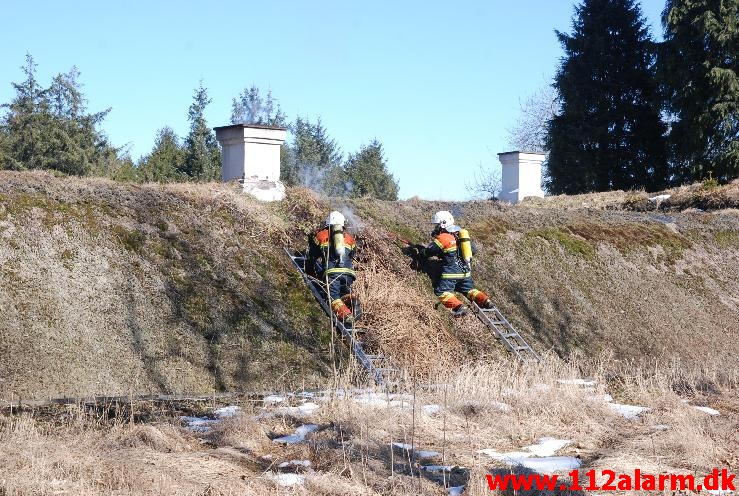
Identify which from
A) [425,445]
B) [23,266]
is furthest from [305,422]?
[23,266]

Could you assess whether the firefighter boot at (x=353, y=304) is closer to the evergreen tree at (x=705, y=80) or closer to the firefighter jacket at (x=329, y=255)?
the firefighter jacket at (x=329, y=255)

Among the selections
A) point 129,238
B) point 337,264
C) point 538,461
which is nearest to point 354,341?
point 337,264

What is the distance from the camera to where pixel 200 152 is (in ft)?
117

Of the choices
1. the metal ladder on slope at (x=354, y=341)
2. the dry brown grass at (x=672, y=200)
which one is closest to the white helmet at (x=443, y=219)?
the metal ladder on slope at (x=354, y=341)

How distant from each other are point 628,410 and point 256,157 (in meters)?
7.02

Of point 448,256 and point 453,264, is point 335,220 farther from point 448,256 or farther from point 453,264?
point 453,264

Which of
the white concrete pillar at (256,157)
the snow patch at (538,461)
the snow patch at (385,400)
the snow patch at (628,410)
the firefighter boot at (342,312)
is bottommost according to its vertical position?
the snow patch at (538,461)

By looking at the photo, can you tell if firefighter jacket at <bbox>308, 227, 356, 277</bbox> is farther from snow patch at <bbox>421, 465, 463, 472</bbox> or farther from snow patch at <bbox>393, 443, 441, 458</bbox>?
snow patch at <bbox>421, 465, 463, 472</bbox>

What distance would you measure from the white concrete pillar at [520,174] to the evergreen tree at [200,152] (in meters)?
16.0

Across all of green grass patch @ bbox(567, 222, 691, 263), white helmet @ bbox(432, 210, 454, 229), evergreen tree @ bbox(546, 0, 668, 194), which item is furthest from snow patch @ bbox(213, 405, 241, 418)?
evergreen tree @ bbox(546, 0, 668, 194)

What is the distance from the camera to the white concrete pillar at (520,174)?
20.2 meters

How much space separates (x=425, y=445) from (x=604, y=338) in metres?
7.43

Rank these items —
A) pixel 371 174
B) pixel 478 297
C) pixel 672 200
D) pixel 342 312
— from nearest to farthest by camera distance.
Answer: pixel 342 312 < pixel 478 297 < pixel 672 200 < pixel 371 174

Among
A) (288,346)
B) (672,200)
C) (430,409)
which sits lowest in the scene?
(430,409)
